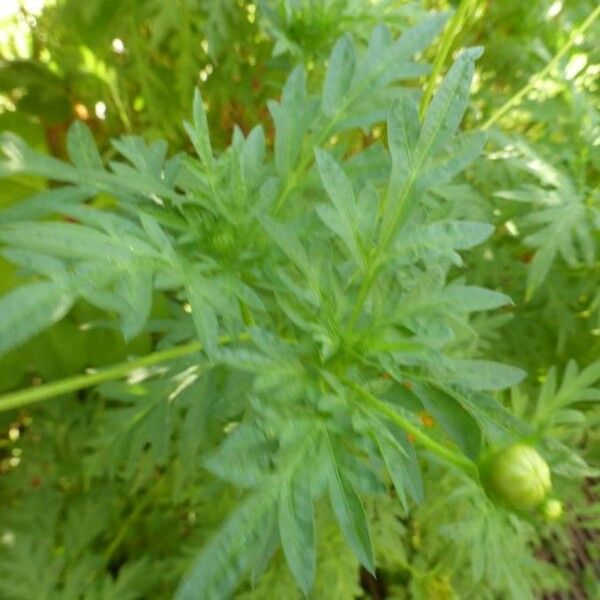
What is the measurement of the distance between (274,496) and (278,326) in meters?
0.25

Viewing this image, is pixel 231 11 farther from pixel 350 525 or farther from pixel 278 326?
Answer: pixel 350 525

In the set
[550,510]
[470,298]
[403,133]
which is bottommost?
[550,510]

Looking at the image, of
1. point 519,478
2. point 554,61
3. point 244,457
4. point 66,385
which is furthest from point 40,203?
point 554,61

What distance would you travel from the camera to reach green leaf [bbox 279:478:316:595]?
379 mm

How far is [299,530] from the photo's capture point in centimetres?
39

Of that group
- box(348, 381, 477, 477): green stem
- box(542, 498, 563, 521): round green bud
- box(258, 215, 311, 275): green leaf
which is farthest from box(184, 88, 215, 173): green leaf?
box(542, 498, 563, 521): round green bud

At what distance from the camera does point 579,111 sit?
783 millimetres

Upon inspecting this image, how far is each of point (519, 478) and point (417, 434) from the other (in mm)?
58

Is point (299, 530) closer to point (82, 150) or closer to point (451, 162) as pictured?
point (451, 162)

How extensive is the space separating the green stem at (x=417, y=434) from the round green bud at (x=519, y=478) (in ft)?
0.05

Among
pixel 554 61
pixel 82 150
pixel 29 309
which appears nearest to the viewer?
pixel 29 309

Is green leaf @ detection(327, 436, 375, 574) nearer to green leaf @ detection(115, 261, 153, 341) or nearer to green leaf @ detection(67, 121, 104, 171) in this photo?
green leaf @ detection(115, 261, 153, 341)

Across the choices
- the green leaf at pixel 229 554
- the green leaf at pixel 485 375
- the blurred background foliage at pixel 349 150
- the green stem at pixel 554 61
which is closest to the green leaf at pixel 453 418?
the green leaf at pixel 485 375

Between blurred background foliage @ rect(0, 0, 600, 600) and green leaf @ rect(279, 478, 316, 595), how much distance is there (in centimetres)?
31
